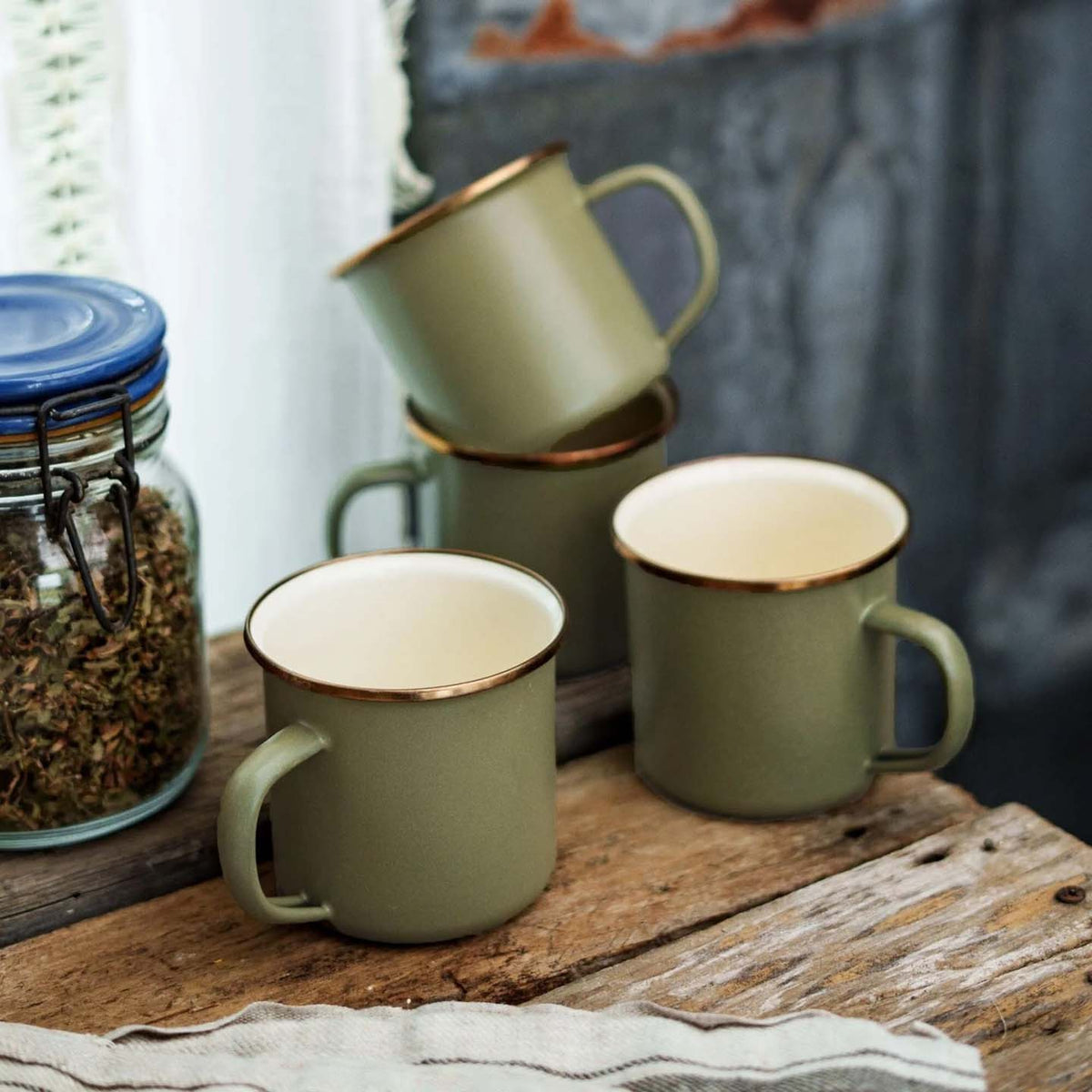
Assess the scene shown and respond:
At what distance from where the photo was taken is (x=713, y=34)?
47.1 inches

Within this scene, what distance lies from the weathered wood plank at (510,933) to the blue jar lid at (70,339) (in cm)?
24

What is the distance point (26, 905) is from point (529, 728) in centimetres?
25

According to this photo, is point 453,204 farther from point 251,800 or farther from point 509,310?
point 251,800

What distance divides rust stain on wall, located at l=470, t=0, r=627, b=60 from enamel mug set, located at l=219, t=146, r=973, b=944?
9.2 inches

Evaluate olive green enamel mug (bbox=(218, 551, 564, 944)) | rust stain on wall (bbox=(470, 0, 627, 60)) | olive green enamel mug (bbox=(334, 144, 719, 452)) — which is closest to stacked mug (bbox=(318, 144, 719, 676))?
olive green enamel mug (bbox=(334, 144, 719, 452))

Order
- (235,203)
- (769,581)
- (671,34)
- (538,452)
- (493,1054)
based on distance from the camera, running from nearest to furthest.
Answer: (493,1054)
(769,581)
(538,452)
(235,203)
(671,34)

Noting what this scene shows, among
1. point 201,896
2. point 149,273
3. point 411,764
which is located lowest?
point 201,896

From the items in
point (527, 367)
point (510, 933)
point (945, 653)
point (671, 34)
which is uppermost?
point (671, 34)

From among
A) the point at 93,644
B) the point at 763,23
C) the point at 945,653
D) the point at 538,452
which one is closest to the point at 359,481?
the point at 538,452

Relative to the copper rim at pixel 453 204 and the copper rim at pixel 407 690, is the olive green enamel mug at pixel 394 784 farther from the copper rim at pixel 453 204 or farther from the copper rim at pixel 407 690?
the copper rim at pixel 453 204

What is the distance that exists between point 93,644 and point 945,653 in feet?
1.32

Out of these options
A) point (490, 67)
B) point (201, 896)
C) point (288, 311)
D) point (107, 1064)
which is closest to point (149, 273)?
point (288, 311)

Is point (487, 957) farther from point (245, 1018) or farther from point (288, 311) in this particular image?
point (288, 311)

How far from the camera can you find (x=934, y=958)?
2.28 ft
